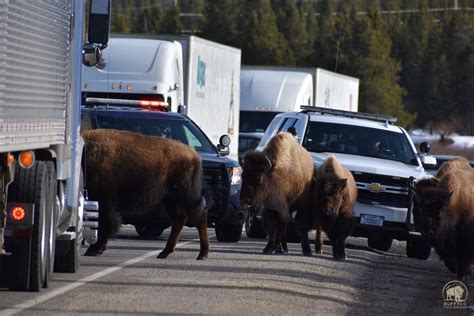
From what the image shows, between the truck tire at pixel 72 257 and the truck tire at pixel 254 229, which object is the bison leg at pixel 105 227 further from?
the truck tire at pixel 254 229

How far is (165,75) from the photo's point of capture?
1216 inches

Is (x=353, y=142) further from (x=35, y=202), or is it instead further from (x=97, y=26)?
(x=35, y=202)

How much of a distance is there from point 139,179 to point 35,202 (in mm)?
5199

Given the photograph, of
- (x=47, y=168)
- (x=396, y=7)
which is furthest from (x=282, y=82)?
(x=396, y=7)

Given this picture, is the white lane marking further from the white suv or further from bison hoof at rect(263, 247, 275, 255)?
the white suv

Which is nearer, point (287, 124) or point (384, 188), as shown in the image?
point (384, 188)

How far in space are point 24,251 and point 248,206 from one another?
7605 mm

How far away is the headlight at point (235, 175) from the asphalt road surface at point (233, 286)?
96cm

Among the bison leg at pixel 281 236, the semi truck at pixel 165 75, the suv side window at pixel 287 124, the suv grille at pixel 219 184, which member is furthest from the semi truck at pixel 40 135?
the semi truck at pixel 165 75

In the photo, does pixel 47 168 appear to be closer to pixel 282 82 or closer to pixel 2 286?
pixel 2 286

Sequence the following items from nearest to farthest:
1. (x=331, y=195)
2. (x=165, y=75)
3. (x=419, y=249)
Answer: (x=331, y=195) → (x=419, y=249) → (x=165, y=75)

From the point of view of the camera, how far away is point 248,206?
19.5 meters

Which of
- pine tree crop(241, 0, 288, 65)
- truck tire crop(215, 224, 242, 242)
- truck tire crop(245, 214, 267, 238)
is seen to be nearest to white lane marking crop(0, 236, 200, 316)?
truck tire crop(215, 224, 242, 242)

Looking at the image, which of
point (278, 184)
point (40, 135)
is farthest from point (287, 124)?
point (40, 135)
